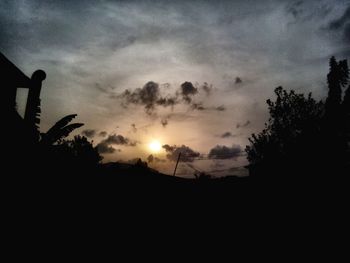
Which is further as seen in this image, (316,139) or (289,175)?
(316,139)

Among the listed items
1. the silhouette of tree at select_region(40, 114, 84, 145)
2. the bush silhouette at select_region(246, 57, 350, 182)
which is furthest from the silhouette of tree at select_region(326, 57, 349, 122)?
the silhouette of tree at select_region(40, 114, 84, 145)

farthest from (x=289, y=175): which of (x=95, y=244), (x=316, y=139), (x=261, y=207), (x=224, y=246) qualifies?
(x=316, y=139)

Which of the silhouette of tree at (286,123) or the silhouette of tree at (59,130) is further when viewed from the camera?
the silhouette of tree at (286,123)

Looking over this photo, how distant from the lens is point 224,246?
709cm

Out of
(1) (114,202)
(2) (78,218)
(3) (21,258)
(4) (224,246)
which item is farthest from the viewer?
(4) (224,246)

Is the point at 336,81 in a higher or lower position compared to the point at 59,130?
higher

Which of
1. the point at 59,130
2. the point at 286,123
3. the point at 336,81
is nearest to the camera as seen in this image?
the point at 59,130

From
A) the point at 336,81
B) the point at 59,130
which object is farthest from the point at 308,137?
the point at 59,130

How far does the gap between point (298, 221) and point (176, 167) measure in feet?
118

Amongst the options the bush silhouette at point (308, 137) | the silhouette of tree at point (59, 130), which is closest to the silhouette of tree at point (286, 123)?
the bush silhouette at point (308, 137)

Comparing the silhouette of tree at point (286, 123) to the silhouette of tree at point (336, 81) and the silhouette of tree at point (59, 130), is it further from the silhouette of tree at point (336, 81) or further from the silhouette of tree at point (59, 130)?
the silhouette of tree at point (59, 130)

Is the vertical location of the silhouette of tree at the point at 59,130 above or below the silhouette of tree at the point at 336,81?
below

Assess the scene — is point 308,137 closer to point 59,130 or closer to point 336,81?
point 336,81

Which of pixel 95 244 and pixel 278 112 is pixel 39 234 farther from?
pixel 278 112
